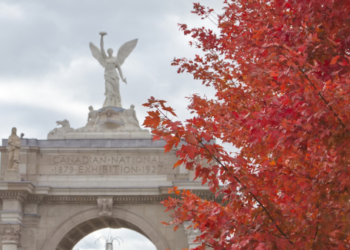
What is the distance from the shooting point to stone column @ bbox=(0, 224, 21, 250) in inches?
1061

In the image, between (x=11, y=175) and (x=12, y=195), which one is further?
(x=11, y=175)

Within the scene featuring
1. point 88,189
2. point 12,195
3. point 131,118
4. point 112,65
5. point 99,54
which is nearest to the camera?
point 12,195

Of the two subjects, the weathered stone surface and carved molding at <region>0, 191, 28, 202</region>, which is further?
the weathered stone surface

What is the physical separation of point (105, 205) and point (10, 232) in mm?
4240

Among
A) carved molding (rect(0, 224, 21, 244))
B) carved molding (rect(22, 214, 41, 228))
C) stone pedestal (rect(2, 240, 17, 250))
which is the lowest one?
stone pedestal (rect(2, 240, 17, 250))

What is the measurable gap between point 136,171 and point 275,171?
2018 cm

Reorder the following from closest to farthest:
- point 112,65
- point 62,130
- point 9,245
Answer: point 9,245
point 62,130
point 112,65

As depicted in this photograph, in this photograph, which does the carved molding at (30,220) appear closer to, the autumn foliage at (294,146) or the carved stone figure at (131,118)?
the carved stone figure at (131,118)

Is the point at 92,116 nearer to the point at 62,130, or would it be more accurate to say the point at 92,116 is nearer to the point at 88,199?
the point at 62,130

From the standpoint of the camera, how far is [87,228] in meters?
30.3

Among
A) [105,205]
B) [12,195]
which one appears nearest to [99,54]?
[105,205]

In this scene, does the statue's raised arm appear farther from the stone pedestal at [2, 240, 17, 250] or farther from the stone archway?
the stone pedestal at [2, 240, 17, 250]

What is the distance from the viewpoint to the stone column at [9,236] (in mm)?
26953

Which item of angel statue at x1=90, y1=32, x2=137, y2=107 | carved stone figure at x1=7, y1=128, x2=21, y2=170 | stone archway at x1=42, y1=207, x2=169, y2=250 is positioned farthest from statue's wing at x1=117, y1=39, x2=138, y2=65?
stone archway at x1=42, y1=207, x2=169, y2=250
